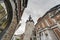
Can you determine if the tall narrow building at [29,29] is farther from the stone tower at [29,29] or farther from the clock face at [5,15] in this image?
the clock face at [5,15]

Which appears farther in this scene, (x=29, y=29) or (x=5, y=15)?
(x=29, y=29)

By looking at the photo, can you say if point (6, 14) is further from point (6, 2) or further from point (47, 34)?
point (47, 34)

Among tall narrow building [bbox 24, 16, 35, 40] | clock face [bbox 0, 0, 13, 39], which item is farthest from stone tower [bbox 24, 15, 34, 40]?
clock face [bbox 0, 0, 13, 39]

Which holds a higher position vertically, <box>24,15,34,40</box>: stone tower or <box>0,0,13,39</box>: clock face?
<box>24,15,34,40</box>: stone tower

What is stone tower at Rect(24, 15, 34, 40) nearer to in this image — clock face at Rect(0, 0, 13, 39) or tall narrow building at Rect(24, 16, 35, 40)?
tall narrow building at Rect(24, 16, 35, 40)

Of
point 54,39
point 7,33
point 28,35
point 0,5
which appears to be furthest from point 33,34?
point 0,5

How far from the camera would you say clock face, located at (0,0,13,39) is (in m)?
9.88

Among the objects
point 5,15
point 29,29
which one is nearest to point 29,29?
point 29,29

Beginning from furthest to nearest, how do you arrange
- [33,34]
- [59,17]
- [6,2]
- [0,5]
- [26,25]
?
[26,25] → [33,34] → [59,17] → [6,2] → [0,5]

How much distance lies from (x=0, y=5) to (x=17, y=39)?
16655 millimetres

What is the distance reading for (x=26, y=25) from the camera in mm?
28312

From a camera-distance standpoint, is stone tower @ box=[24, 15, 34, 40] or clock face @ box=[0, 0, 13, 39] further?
stone tower @ box=[24, 15, 34, 40]

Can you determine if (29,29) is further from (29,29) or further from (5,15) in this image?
(5,15)

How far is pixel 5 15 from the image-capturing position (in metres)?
10.2
